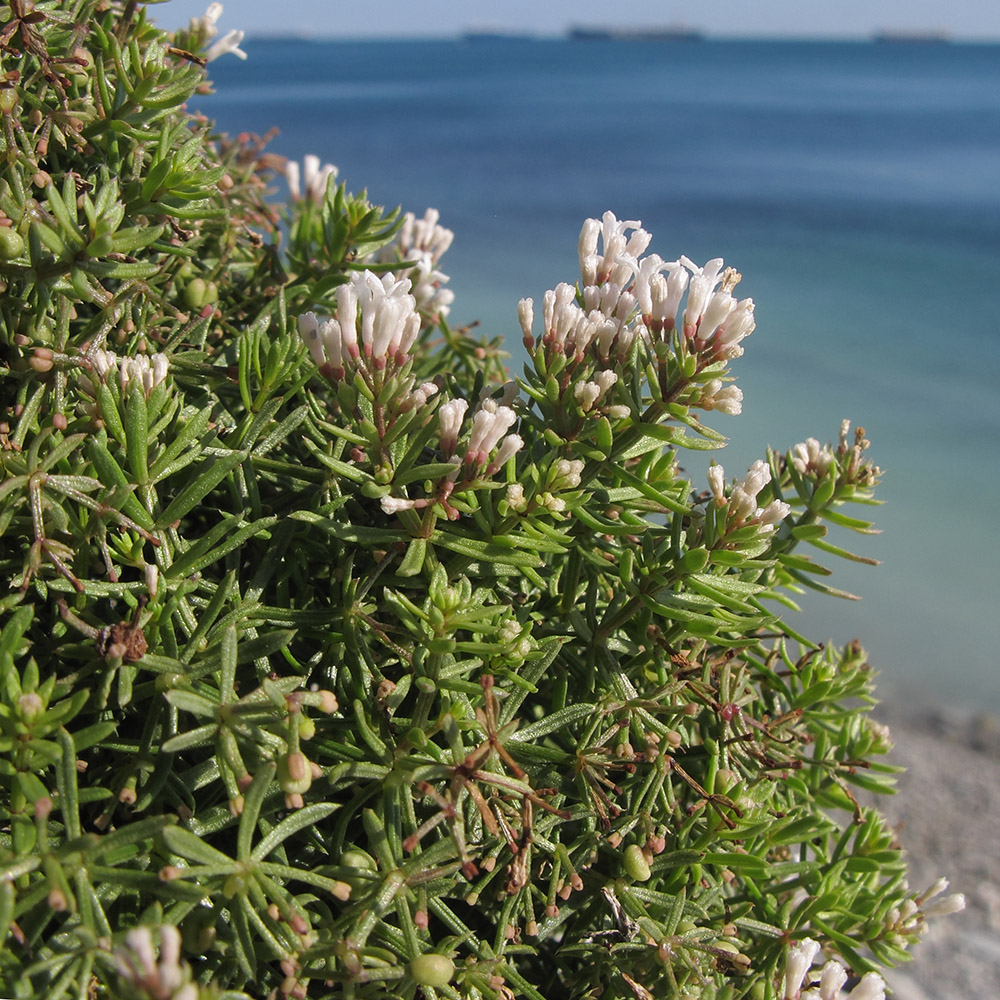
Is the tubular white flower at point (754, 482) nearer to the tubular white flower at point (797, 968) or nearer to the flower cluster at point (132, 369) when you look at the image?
the tubular white flower at point (797, 968)

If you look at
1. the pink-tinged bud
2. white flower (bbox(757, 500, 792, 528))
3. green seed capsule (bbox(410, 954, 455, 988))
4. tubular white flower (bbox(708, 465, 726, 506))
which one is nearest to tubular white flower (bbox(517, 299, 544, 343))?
the pink-tinged bud

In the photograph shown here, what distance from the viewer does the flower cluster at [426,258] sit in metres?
2.10

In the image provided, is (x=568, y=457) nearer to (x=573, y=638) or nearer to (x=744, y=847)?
(x=573, y=638)

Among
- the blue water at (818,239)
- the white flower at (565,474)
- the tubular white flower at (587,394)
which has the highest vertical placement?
the blue water at (818,239)

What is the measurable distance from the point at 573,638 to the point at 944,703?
7244mm

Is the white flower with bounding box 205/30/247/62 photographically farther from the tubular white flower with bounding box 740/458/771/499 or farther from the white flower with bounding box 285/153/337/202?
the tubular white flower with bounding box 740/458/771/499

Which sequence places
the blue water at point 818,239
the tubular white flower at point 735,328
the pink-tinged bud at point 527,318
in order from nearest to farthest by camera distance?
the tubular white flower at point 735,328
the pink-tinged bud at point 527,318
the blue water at point 818,239

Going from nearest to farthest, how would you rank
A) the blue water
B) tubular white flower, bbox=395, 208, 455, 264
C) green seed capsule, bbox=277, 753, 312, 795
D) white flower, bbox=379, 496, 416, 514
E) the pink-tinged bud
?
green seed capsule, bbox=277, 753, 312, 795 < white flower, bbox=379, 496, 416, 514 < the pink-tinged bud < tubular white flower, bbox=395, 208, 455, 264 < the blue water

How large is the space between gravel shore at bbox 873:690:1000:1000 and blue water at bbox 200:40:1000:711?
50 centimetres

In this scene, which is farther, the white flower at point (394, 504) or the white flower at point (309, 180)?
the white flower at point (309, 180)

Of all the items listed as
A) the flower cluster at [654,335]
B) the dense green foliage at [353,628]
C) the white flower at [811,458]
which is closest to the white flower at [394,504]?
the dense green foliage at [353,628]

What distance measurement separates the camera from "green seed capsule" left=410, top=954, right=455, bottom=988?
117cm

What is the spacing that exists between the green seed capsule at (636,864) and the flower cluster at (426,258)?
1.24 meters

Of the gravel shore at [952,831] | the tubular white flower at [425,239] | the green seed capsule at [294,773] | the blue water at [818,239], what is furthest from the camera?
the blue water at [818,239]
